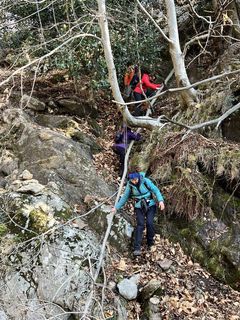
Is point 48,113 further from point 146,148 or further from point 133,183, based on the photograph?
point 133,183

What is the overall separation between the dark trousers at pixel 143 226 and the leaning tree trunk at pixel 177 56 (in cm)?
291

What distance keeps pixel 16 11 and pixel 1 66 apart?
2307mm

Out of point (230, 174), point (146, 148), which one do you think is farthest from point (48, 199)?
point (230, 174)

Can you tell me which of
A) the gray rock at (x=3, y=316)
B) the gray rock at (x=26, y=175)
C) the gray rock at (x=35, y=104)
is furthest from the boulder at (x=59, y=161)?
the gray rock at (x=3, y=316)

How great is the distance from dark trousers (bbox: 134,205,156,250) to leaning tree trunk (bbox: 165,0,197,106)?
2.91m

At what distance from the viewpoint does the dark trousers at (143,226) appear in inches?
260

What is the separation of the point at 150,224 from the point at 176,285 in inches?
40.3

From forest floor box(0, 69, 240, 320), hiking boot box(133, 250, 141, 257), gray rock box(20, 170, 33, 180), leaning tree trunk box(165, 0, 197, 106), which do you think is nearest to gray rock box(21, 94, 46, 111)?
gray rock box(20, 170, 33, 180)

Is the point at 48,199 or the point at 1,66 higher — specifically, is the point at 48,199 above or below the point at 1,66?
below

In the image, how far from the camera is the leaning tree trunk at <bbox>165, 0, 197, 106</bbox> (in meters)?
8.11

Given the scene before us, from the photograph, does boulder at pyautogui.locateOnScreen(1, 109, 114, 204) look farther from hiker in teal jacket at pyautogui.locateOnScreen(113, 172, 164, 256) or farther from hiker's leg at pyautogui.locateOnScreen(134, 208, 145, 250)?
hiker's leg at pyautogui.locateOnScreen(134, 208, 145, 250)

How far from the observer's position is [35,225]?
6.21 metres

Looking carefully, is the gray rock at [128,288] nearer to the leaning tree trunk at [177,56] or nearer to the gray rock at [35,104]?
the leaning tree trunk at [177,56]

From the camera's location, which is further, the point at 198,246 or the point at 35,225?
the point at 198,246
